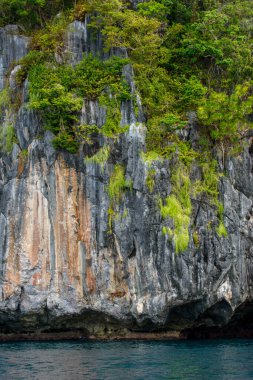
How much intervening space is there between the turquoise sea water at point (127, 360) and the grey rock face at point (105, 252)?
4.86 feet

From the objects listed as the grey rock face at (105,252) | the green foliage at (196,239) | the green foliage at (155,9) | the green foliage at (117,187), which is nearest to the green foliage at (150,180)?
the grey rock face at (105,252)

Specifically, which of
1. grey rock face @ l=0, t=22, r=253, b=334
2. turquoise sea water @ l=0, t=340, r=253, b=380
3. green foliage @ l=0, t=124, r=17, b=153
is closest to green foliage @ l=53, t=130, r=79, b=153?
grey rock face @ l=0, t=22, r=253, b=334

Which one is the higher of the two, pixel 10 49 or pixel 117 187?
pixel 10 49

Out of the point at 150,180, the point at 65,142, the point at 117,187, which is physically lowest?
the point at 117,187

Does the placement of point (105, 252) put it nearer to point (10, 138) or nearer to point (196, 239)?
point (196, 239)

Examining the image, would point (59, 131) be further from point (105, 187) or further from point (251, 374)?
point (251, 374)

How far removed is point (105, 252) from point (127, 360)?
22.0ft

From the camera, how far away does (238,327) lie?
29.0 m

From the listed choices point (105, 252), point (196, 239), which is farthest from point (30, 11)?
point (196, 239)

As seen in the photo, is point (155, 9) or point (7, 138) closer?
point (7, 138)

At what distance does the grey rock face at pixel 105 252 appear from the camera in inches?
1001

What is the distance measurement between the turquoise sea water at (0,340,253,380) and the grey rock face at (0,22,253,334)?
1.48 meters

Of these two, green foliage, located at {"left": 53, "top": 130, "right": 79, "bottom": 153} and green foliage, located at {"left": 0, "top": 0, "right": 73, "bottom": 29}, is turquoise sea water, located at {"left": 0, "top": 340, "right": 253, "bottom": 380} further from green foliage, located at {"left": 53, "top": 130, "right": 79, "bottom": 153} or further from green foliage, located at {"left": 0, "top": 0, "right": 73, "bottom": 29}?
green foliage, located at {"left": 0, "top": 0, "right": 73, "bottom": 29}

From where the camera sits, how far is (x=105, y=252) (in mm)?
25984
